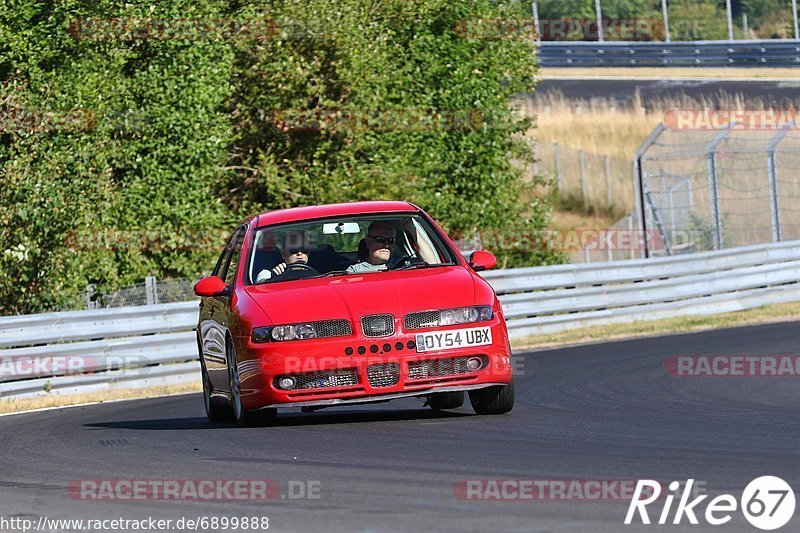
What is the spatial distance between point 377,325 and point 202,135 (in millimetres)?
15299

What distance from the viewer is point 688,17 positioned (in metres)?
67.9

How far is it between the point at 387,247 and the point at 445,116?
19396 mm

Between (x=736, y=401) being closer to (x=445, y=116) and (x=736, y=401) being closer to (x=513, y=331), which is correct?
(x=513, y=331)

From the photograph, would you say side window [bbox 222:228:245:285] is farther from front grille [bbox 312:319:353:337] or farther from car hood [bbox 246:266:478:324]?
front grille [bbox 312:319:353:337]

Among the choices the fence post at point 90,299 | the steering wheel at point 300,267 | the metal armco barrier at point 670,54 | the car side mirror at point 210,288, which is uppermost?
the steering wheel at point 300,267

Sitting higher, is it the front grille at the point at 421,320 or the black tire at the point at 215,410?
the front grille at the point at 421,320

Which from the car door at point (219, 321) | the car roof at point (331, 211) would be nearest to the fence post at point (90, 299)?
the car door at point (219, 321)

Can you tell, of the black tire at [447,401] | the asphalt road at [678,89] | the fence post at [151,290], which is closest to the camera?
the black tire at [447,401]

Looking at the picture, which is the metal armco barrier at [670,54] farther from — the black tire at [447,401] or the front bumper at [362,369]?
the front bumper at [362,369]

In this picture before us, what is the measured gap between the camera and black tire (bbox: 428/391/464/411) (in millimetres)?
11273

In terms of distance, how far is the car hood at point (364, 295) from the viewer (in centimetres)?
980

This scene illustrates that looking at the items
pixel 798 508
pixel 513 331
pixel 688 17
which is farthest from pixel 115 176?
pixel 688 17

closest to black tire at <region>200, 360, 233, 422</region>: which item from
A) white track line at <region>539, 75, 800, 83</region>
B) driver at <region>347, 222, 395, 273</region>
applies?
driver at <region>347, 222, 395, 273</region>

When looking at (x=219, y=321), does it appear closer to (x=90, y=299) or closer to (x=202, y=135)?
(x=90, y=299)
